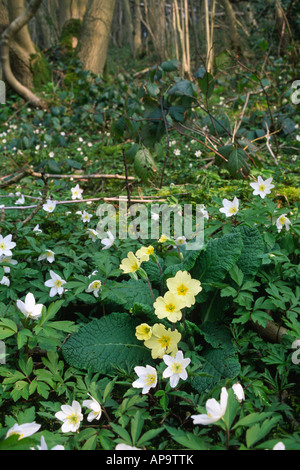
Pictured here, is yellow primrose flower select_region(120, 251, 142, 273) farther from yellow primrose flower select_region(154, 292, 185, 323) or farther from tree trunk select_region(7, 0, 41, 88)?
tree trunk select_region(7, 0, 41, 88)

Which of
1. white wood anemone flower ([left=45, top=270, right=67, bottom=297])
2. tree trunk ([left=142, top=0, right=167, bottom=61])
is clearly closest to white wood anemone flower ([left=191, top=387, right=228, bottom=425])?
white wood anemone flower ([left=45, top=270, right=67, bottom=297])

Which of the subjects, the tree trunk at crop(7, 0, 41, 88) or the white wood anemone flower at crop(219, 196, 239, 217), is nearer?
the white wood anemone flower at crop(219, 196, 239, 217)

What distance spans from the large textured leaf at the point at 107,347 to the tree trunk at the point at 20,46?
5475 millimetres

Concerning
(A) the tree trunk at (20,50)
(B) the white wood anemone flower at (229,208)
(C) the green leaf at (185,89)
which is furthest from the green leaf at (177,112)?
(A) the tree trunk at (20,50)

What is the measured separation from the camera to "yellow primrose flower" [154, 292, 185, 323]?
1.14 m

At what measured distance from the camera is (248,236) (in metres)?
1.52

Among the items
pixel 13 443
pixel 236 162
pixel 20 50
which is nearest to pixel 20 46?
pixel 20 50

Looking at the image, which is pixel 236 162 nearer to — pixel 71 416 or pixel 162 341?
pixel 162 341

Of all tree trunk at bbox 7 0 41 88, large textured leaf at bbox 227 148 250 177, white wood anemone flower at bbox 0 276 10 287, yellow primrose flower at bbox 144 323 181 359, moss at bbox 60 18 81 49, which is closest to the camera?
yellow primrose flower at bbox 144 323 181 359

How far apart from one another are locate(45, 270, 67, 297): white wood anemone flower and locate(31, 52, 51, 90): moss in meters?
5.97

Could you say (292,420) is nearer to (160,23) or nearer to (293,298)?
(293,298)

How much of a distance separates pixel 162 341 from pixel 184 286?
0.65 ft

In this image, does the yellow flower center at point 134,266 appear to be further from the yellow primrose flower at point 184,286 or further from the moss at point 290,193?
the moss at point 290,193
